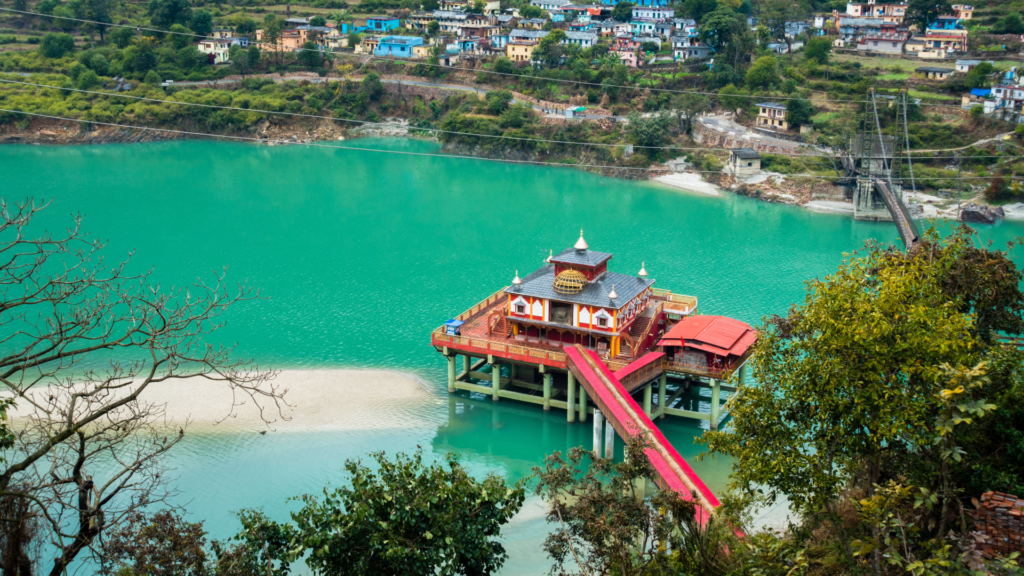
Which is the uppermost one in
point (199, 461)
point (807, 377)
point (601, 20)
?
point (601, 20)

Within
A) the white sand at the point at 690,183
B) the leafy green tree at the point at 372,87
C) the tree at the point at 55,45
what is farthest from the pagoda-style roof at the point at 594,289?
the tree at the point at 55,45

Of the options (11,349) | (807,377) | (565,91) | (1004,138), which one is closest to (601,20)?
(565,91)

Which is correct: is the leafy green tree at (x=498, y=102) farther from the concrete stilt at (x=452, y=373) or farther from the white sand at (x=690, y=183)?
the concrete stilt at (x=452, y=373)

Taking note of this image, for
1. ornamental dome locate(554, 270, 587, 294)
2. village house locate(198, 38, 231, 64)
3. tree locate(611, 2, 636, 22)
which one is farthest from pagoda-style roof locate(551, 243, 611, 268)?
village house locate(198, 38, 231, 64)

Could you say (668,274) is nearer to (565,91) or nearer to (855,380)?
(855,380)

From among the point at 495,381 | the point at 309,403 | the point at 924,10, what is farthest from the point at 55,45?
the point at 924,10

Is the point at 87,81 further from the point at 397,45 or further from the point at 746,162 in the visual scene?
the point at 746,162
